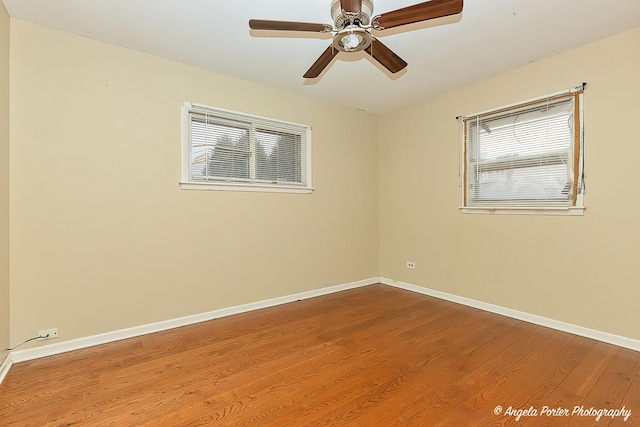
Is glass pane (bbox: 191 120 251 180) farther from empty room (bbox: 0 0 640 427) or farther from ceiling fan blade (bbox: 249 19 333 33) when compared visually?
ceiling fan blade (bbox: 249 19 333 33)

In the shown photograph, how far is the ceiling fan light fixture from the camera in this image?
1788mm

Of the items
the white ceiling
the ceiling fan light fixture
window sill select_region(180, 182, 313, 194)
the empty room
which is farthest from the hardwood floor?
the white ceiling

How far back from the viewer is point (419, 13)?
66.1 inches

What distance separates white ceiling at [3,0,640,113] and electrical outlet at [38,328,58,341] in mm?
2375

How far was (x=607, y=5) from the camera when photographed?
207cm

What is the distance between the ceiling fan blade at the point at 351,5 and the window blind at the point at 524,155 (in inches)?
89.0

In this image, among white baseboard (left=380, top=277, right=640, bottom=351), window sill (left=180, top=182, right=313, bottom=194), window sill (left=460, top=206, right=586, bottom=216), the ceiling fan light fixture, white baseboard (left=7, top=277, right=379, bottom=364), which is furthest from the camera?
window sill (left=180, top=182, right=313, bottom=194)

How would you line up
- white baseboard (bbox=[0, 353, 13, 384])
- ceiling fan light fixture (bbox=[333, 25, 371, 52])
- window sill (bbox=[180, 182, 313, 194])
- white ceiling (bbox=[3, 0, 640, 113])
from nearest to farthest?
1. ceiling fan light fixture (bbox=[333, 25, 371, 52])
2. white baseboard (bbox=[0, 353, 13, 384])
3. white ceiling (bbox=[3, 0, 640, 113])
4. window sill (bbox=[180, 182, 313, 194])

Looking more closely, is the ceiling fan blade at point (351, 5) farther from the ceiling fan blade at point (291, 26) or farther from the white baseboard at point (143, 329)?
the white baseboard at point (143, 329)

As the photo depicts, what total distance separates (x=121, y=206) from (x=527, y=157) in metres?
3.90

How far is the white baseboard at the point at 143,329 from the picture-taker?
2246 mm

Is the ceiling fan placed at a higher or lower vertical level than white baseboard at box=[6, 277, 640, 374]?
higher

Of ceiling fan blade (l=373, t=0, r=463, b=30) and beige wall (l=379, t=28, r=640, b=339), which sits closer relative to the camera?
ceiling fan blade (l=373, t=0, r=463, b=30)

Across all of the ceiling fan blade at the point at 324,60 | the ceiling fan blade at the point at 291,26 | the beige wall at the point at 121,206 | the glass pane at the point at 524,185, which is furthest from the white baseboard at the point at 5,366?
the glass pane at the point at 524,185
